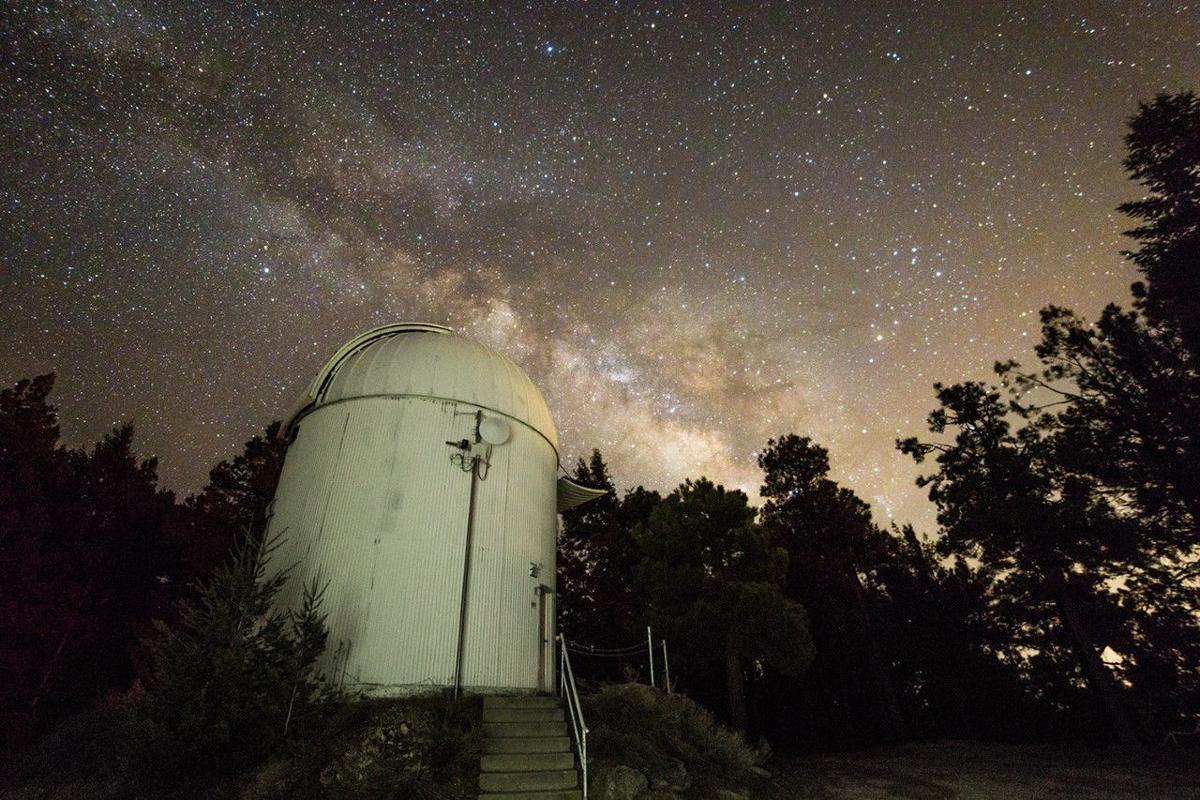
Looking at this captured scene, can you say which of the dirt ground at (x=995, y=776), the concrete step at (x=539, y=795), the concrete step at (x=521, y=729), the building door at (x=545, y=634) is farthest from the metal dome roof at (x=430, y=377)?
the dirt ground at (x=995, y=776)

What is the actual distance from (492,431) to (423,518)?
224cm

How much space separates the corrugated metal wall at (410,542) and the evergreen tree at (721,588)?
24.3ft

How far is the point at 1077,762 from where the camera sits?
14.4m

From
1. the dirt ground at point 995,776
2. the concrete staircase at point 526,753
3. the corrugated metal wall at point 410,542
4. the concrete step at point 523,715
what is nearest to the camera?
the concrete staircase at point 526,753

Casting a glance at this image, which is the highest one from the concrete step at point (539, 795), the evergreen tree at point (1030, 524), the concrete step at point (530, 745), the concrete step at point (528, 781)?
the evergreen tree at point (1030, 524)

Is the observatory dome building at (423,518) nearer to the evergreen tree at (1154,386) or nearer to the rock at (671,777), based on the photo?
the rock at (671,777)

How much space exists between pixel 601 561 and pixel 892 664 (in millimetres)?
16616

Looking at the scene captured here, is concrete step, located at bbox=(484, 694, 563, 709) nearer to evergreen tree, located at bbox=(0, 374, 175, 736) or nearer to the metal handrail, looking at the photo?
the metal handrail

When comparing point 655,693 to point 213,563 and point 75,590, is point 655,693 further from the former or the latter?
point 75,590

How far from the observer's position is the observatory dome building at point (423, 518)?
962 cm

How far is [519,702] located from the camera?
30.4 ft

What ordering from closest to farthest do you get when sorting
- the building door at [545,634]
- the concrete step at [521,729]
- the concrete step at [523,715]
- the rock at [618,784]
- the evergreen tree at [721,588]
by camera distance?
the rock at [618,784], the concrete step at [521,729], the concrete step at [523,715], the building door at [545,634], the evergreen tree at [721,588]

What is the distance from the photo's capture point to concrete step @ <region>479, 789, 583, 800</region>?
711cm

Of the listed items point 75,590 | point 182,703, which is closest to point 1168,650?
point 182,703
